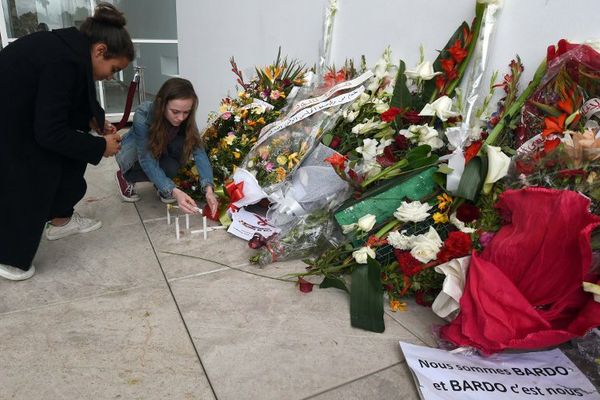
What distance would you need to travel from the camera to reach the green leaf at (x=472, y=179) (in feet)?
5.62

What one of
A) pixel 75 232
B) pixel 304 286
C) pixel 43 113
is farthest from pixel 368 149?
pixel 75 232

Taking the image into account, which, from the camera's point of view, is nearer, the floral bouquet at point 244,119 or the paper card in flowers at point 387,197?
the paper card in flowers at point 387,197

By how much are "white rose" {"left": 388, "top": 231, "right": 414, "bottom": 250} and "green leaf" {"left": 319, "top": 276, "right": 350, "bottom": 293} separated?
0.92 feet

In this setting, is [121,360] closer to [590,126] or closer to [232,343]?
[232,343]

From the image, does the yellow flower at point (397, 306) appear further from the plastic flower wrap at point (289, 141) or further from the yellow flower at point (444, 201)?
the plastic flower wrap at point (289, 141)

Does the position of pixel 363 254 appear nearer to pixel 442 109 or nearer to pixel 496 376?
pixel 496 376

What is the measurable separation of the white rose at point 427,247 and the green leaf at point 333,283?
0.33 meters

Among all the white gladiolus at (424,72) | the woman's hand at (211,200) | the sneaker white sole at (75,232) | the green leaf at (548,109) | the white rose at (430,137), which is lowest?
the sneaker white sole at (75,232)

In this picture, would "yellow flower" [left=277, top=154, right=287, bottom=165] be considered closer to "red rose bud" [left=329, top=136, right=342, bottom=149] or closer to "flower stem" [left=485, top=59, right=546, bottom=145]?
"red rose bud" [left=329, top=136, right=342, bottom=149]

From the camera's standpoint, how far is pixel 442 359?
59.7 inches

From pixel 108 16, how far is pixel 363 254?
1512mm

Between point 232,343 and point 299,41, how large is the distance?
8.07 feet

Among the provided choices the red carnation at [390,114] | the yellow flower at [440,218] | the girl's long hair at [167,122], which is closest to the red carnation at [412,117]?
the red carnation at [390,114]

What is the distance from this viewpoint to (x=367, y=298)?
1778mm
